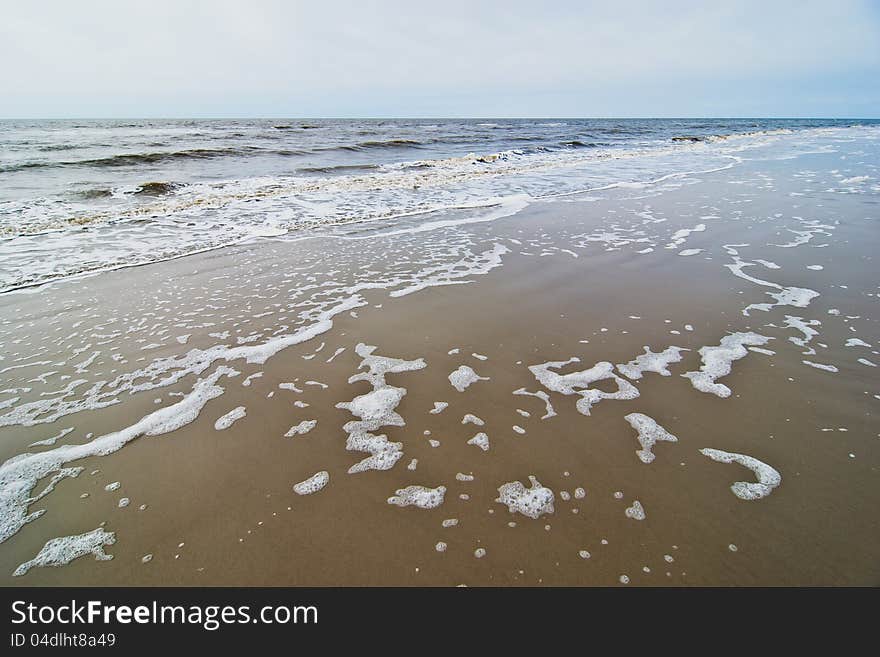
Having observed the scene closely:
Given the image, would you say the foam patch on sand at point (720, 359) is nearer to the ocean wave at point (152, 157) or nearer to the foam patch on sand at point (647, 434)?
the foam patch on sand at point (647, 434)

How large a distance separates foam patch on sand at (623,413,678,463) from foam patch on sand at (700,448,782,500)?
0.25 meters

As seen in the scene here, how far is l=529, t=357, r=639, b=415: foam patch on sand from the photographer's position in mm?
3375

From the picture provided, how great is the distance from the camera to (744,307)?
4.79 m

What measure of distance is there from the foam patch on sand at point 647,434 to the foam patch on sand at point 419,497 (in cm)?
140

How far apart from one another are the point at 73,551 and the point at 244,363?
200cm

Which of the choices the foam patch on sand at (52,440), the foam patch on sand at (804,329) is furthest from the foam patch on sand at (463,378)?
the foam patch on sand at (804,329)

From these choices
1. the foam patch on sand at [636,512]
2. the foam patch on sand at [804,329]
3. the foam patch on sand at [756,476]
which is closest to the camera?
the foam patch on sand at [636,512]

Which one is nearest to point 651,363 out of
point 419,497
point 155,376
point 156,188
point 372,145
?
point 419,497

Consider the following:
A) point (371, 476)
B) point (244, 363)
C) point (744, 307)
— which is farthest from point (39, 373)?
point (744, 307)

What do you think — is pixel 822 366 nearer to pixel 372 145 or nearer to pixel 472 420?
pixel 472 420

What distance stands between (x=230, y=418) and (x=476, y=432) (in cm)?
198

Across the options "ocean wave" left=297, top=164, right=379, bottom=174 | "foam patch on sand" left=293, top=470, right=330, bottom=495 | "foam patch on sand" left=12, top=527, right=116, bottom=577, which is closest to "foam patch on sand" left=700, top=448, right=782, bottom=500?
"foam patch on sand" left=293, top=470, right=330, bottom=495

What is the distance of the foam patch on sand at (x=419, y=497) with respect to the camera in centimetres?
248

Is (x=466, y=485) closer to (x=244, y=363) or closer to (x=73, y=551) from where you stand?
(x=73, y=551)
